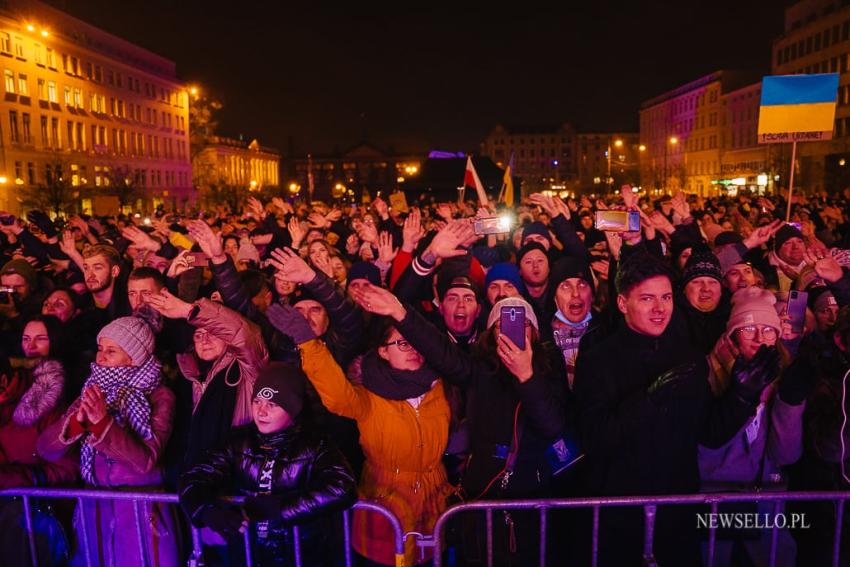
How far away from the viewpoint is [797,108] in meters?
8.18

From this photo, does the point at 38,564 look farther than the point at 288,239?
No

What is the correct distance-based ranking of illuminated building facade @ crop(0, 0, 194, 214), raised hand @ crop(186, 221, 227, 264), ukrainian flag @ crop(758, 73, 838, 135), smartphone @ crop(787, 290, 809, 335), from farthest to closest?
illuminated building facade @ crop(0, 0, 194, 214), ukrainian flag @ crop(758, 73, 838, 135), raised hand @ crop(186, 221, 227, 264), smartphone @ crop(787, 290, 809, 335)

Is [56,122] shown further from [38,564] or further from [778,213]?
[38,564]

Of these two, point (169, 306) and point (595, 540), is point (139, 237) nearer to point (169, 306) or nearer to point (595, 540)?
point (169, 306)

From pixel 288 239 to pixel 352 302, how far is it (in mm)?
6216

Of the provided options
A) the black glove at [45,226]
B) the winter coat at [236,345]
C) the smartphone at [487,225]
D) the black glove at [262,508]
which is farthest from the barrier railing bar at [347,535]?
the black glove at [45,226]

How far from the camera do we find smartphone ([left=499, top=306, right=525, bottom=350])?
3.35 meters

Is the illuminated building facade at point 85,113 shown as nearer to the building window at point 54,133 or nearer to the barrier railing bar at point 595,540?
the building window at point 54,133

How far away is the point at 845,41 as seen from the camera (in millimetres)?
59562

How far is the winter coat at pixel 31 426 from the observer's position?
160 inches

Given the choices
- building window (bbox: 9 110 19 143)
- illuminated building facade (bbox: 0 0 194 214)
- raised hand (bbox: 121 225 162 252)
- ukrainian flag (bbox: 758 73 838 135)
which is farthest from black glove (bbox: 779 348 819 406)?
building window (bbox: 9 110 19 143)

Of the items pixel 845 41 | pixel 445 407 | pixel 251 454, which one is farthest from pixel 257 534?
pixel 845 41

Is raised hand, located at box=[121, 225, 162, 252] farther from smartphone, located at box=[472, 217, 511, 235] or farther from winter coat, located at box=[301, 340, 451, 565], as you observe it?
winter coat, located at box=[301, 340, 451, 565]

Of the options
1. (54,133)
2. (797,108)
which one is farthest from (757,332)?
(54,133)
